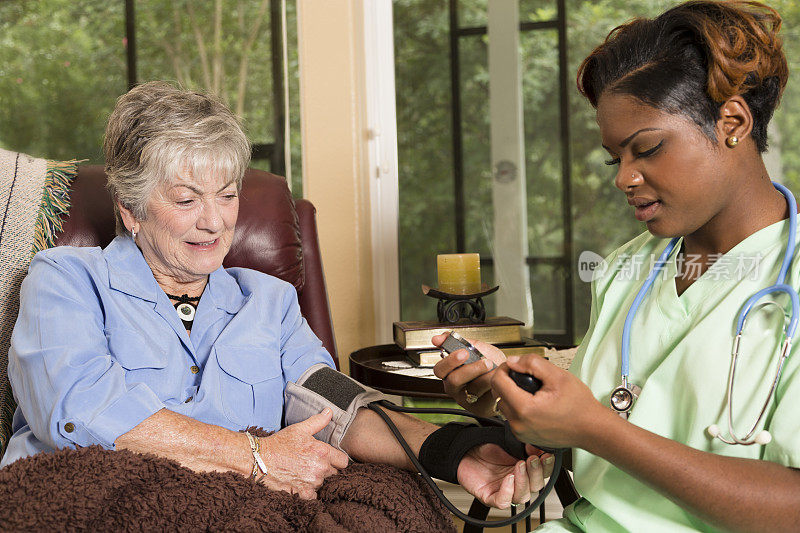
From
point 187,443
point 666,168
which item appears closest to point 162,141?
point 187,443

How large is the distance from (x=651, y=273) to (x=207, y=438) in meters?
0.75

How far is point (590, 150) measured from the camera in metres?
2.53

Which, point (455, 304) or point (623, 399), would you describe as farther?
point (455, 304)

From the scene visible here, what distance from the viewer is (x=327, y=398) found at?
4.59 ft

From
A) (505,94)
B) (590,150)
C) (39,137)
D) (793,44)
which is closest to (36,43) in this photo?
(39,137)

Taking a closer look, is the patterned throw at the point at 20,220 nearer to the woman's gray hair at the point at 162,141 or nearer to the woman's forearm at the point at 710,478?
the woman's gray hair at the point at 162,141

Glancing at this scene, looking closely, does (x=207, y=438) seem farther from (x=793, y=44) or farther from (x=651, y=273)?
(x=793, y=44)

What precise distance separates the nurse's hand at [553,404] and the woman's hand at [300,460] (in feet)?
1.66

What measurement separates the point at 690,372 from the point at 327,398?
2.25 ft

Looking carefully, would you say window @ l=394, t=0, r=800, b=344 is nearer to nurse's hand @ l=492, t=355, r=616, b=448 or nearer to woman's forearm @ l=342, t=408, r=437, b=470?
woman's forearm @ l=342, t=408, r=437, b=470

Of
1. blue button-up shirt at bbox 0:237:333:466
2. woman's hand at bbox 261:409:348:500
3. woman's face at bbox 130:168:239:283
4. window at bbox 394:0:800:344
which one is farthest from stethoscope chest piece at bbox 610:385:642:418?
window at bbox 394:0:800:344

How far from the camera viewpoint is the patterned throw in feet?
4.86

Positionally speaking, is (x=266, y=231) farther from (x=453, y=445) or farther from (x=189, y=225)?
(x=453, y=445)

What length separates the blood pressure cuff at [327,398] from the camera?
4.50 ft
